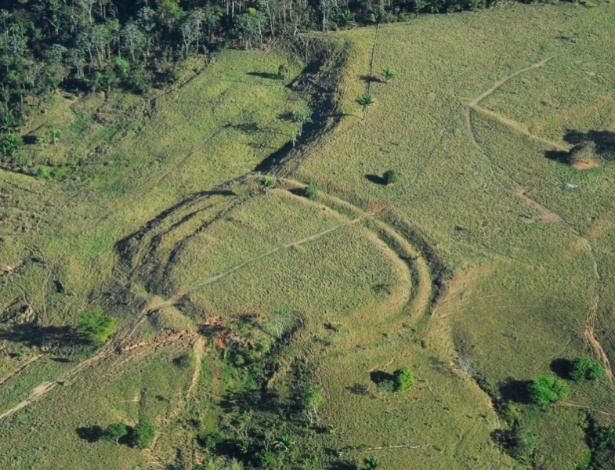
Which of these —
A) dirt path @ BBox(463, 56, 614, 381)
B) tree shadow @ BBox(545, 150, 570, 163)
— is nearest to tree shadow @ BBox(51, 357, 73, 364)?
dirt path @ BBox(463, 56, 614, 381)

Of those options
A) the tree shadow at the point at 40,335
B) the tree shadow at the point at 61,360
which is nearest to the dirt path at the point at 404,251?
the tree shadow at the point at 40,335

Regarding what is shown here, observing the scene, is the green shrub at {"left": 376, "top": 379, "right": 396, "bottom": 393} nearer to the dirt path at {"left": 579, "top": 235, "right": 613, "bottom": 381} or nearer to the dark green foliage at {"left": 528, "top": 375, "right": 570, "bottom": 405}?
the dark green foliage at {"left": 528, "top": 375, "right": 570, "bottom": 405}

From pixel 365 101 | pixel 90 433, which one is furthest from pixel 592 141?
pixel 90 433

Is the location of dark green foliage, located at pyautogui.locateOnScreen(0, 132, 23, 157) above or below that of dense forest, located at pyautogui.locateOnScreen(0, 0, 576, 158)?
below

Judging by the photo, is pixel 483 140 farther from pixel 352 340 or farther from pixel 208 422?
pixel 208 422

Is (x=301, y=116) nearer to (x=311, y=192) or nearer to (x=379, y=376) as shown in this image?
(x=311, y=192)
